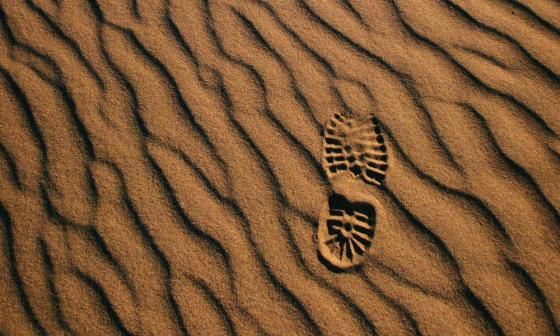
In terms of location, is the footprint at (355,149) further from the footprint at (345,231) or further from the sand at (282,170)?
the footprint at (345,231)

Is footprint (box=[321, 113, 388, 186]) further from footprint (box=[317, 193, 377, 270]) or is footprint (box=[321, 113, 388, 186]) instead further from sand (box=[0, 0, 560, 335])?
footprint (box=[317, 193, 377, 270])

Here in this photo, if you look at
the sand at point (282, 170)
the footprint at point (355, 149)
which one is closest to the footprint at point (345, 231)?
the sand at point (282, 170)

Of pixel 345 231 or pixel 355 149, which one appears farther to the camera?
pixel 355 149

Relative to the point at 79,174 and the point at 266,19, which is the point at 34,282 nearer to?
the point at 79,174

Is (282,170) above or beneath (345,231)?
above

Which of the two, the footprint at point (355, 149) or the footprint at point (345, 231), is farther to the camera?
the footprint at point (355, 149)

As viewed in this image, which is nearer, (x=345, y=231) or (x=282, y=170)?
(x=345, y=231)

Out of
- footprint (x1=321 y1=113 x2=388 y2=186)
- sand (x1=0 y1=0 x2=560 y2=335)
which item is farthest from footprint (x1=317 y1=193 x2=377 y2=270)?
footprint (x1=321 y1=113 x2=388 y2=186)
